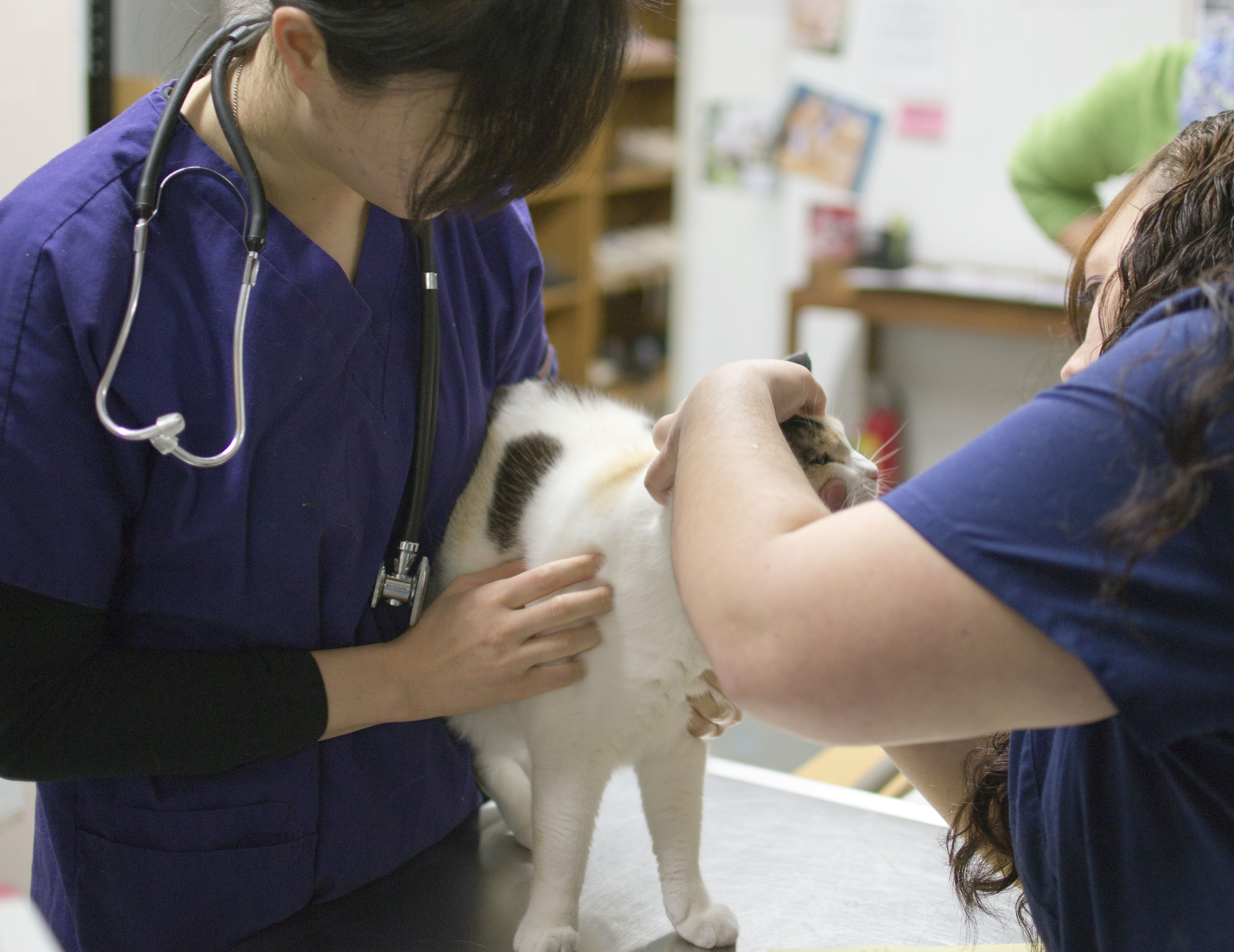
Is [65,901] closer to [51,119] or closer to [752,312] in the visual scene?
[51,119]

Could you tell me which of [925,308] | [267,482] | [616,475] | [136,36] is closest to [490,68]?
[267,482]

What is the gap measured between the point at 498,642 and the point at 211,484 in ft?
0.87

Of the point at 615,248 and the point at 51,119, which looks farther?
the point at 615,248

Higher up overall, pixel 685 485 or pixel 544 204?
pixel 544 204

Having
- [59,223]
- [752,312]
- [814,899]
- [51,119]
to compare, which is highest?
[51,119]

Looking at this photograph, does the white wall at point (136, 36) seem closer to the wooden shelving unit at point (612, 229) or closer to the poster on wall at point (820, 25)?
the wooden shelving unit at point (612, 229)

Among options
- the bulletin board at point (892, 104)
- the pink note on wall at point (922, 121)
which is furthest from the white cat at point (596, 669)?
the pink note on wall at point (922, 121)

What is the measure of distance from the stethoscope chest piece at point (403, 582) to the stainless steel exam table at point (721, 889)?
0.89ft

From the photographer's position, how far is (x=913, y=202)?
3.66 meters

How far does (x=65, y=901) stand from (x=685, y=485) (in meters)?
0.64

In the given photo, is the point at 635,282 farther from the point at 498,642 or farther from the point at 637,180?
the point at 498,642

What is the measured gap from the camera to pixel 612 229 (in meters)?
4.42

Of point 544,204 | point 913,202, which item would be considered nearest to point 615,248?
point 544,204

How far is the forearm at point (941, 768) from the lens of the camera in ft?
3.02
